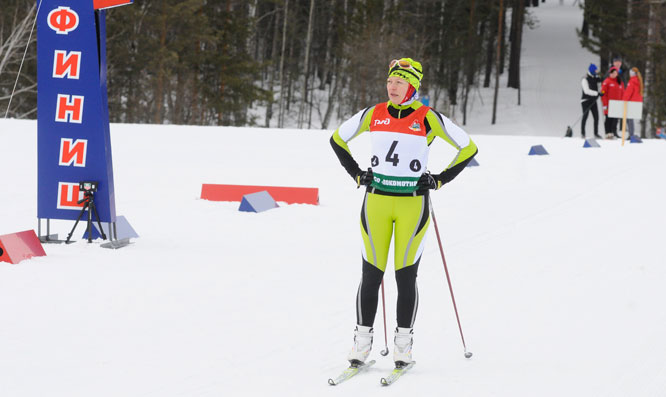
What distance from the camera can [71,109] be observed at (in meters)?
8.61

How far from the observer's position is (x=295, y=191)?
42.2 ft

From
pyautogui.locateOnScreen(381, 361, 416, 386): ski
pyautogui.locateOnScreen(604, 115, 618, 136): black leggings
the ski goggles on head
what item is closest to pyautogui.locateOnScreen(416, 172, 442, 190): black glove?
the ski goggles on head

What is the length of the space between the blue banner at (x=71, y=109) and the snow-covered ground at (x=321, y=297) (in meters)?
0.62

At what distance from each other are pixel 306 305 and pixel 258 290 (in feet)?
2.16

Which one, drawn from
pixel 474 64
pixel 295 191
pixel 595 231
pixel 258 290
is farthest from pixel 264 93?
pixel 258 290

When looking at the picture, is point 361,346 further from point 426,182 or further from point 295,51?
point 295,51

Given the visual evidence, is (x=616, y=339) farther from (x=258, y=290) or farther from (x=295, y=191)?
(x=295, y=191)

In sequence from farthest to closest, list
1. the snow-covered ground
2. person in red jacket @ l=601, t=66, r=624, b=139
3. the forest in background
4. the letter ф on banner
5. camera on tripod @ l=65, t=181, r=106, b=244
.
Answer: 1. the forest in background
2. person in red jacket @ l=601, t=66, r=624, b=139
3. camera on tripod @ l=65, t=181, r=106, b=244
4. the letter ф on banner
5. the snow-covered ground

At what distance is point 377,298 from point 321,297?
2067 millimetres

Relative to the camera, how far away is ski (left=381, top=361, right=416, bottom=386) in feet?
15.5

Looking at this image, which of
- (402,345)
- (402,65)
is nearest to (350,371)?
(402,345)

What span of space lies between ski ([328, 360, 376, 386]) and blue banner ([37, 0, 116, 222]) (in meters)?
4.58

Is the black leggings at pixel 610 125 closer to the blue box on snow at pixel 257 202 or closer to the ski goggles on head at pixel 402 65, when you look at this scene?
the blue box on snow at pixel 257 202

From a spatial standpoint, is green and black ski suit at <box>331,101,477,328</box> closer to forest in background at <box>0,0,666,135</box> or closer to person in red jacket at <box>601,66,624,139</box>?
person in red jacket at <box>601,66,624,139</box>
